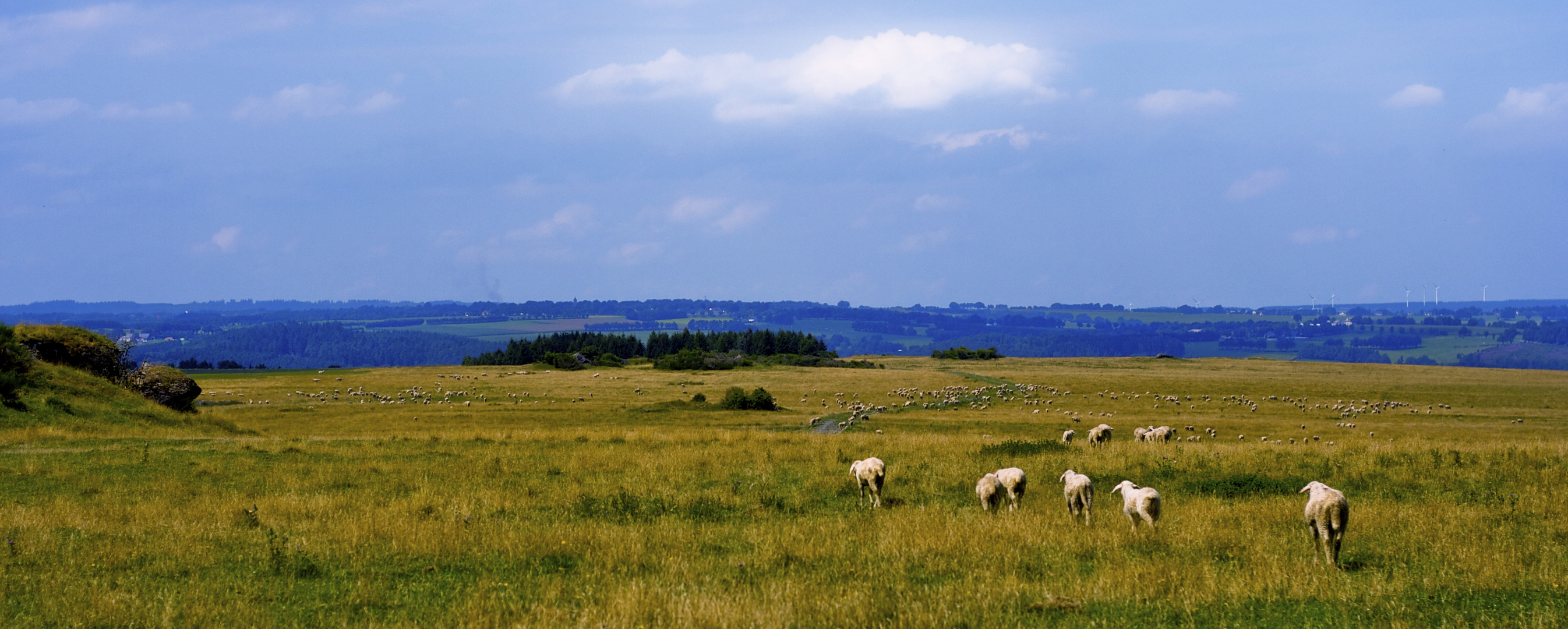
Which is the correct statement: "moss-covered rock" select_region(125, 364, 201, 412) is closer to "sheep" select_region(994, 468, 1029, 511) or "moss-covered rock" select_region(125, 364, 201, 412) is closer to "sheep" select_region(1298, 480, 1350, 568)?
"sheep" select_region(994, 468, 1029, 511)

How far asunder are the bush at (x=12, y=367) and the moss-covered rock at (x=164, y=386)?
14.8 ft

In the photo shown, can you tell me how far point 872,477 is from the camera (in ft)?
52.3

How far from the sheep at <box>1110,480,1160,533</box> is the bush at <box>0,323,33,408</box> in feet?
107

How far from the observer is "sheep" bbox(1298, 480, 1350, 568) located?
35.0 ft

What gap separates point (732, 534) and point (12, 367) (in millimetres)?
30367

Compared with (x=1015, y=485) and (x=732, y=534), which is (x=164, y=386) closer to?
(x=732, y=534)

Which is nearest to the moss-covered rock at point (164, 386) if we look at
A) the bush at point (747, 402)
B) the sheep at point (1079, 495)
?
the bush at point (747, 402)

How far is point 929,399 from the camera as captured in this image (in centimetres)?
6372

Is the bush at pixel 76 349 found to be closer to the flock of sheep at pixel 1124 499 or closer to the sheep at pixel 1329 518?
the flock of sheep at pixel 1124 499

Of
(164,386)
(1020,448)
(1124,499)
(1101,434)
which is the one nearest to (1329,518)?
(1124,499)

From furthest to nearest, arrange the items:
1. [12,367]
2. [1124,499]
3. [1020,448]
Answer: [12,367]
[1020,448]
[1124,499]

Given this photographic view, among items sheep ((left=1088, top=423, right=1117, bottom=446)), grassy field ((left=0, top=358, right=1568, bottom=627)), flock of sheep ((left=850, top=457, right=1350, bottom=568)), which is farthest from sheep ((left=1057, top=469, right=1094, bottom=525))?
sheep ((left=1088, top=423, right=1117, bottom=446))

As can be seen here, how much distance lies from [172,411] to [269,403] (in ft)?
111

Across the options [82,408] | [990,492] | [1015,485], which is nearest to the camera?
[990,492]
